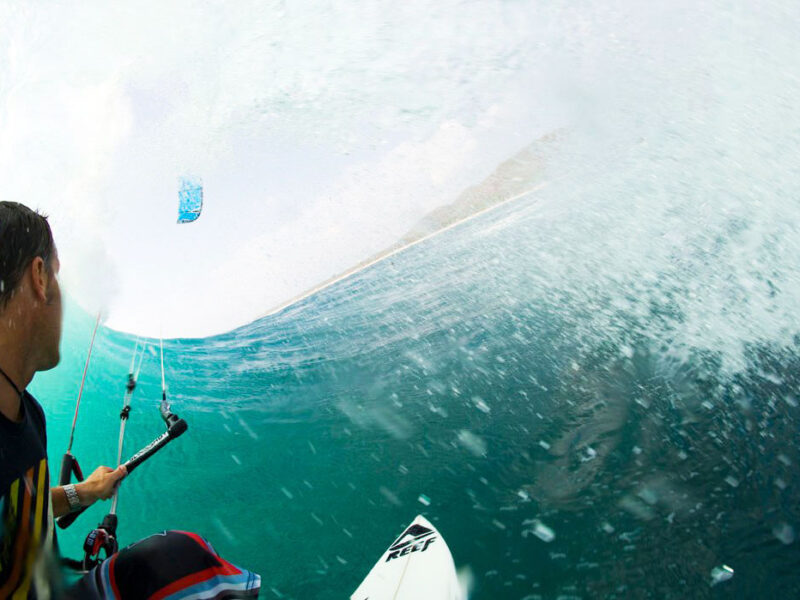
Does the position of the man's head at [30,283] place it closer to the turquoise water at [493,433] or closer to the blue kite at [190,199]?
the turquoise water at [493,433]

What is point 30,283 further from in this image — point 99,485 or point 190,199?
point 190,199

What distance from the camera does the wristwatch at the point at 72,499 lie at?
1281 millimetres

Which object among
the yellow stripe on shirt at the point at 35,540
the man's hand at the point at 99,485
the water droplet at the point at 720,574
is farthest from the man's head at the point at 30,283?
the water droplet at the point at 720,574

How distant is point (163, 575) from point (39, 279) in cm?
57

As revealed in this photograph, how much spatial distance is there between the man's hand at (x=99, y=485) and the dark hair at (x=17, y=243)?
616mm

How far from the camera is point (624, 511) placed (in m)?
2.22

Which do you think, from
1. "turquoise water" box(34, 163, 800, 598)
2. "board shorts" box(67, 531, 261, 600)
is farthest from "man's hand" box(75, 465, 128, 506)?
"turquoise water" box(34, 163, 800, 598)

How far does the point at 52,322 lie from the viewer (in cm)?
93

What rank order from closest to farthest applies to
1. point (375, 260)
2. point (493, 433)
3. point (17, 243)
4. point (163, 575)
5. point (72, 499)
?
point (17, 243)
point (163, 575)
point (72, 499)
point (493, 433)
point (375, 260)

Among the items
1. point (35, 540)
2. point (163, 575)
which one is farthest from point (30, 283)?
point (163, 575)

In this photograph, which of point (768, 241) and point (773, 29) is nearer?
point (773, 29)

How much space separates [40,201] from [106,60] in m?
1.52

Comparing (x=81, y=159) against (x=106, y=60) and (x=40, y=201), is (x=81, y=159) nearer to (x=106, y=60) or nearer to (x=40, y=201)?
(x=40, y=201)

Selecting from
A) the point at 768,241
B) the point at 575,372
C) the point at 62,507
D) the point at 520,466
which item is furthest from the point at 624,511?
the point at 768,241
